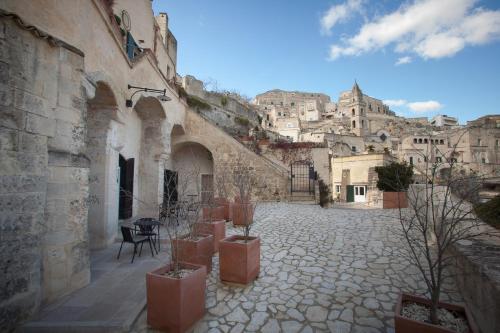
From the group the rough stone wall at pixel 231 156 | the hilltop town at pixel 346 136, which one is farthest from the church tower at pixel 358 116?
the rough stone wall at pixel 231 156

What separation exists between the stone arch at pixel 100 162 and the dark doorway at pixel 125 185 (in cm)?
202

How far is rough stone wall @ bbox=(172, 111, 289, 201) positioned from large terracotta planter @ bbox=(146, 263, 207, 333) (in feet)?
32.5

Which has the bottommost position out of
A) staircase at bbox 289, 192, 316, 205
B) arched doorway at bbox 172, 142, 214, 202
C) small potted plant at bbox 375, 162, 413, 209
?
staircase at bbox 289, 192, 316, 205

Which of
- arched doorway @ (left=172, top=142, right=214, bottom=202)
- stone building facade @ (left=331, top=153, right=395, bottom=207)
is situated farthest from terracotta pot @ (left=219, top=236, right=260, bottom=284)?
stone building facade @ (left=331, top=153, right=395, bottom=207)

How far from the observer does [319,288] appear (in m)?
4.20

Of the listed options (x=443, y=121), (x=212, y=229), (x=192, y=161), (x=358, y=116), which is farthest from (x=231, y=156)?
(x=443, y=121)

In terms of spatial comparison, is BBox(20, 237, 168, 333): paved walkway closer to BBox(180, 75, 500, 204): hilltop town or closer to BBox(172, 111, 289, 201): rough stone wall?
BBox(180, 75, 500, 204): hilltop town

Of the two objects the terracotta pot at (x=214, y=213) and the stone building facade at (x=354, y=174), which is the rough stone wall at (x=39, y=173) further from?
the stone building facade at (x=354, y=174)

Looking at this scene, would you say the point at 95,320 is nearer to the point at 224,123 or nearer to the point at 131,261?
the point at 131,261

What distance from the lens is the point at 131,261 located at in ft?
18.0

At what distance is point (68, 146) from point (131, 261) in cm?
278

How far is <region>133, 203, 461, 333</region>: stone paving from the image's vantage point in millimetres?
3354


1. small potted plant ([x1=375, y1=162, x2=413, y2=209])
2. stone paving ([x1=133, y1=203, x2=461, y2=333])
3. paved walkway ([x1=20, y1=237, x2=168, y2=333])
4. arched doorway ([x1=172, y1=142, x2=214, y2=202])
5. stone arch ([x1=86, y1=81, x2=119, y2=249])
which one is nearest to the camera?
paved walkway ([x1=20, y1=237, x2=168, y2=333])

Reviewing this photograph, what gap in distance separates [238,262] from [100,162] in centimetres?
437
